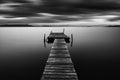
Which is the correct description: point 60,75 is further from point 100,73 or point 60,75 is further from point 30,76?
point 100,73

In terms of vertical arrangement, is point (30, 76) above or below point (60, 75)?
below

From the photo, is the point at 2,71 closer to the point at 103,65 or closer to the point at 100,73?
the point at 100,73

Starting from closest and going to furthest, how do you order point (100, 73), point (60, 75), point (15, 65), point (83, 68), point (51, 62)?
1. point (60, 75)
2. point (51, 62)
3. point (100, 73)
4. point (83, 68)
5. point (15, 65)

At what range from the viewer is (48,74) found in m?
11.7

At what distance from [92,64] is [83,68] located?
2.53 m

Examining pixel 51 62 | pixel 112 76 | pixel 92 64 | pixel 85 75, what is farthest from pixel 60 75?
pixel 92 64

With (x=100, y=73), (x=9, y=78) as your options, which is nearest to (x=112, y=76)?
(x=100, y=73)

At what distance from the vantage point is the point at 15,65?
23438mm

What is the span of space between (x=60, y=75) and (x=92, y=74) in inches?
363

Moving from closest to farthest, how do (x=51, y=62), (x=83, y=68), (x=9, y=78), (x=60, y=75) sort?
(x=60, y=75) → (x=51, y=62) → (x=9, y=78) → (x=83, y=68)

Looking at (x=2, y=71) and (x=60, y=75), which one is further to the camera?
(x=2, y=71)

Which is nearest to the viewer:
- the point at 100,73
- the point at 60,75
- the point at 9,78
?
the point at 60,75

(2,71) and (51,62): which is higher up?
(51,62)

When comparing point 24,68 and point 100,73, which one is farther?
point 24,68
